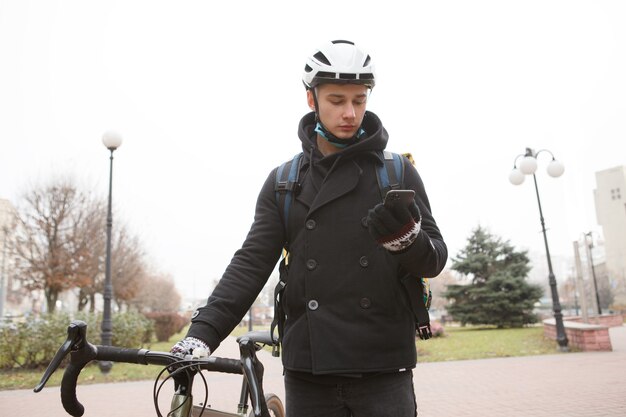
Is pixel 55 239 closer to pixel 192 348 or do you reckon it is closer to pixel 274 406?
pixel 274 406

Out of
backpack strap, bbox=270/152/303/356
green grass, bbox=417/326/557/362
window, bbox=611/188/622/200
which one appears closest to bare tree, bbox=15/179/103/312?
green grass, bbox=417/326/557/362

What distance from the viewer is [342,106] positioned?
89.5 inches

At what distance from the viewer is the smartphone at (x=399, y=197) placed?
5.52 feet

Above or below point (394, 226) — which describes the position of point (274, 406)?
below

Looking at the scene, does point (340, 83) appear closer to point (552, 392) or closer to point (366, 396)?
point (366, 396)

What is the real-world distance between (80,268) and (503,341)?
1886 centimetres

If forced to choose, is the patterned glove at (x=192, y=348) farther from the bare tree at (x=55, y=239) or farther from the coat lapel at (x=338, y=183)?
the bare tree at (x=55, y=239)

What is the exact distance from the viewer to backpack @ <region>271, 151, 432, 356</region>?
6.91ft

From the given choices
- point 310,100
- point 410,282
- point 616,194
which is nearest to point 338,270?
point 410,282

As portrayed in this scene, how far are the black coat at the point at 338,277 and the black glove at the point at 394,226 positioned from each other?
0.10 meters

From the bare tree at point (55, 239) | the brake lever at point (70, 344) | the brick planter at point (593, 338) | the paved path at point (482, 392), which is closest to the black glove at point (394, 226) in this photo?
the brake lever at point (70, 344)

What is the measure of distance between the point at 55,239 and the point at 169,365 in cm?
2585

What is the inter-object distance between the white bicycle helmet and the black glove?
0.71m

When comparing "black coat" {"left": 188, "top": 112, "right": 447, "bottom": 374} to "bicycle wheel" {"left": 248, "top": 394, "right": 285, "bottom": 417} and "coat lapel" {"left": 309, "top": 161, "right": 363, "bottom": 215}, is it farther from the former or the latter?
"bicycle wheel" {"left": 248, "top": 394, "right": 285, "bottom": 417}
